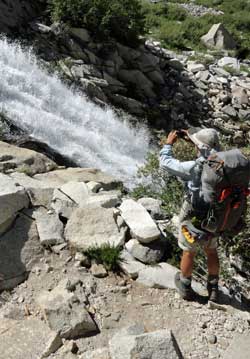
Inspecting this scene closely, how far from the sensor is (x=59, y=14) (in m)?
15.0

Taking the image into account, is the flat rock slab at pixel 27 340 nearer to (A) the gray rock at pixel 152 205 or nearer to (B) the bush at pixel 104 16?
(A) the gray rock at pixel 152 205

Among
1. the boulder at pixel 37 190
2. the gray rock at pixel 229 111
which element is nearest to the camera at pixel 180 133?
the boulder at pixel 37 190

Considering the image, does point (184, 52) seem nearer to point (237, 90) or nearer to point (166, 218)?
point (237, 90)

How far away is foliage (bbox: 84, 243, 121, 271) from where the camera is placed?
5406 millimetres

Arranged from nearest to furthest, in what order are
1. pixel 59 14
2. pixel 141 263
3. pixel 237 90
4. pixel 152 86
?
1. pixel 141 263
2. pixel 59 14
3. pixel 152 86
4. pixel 237 90

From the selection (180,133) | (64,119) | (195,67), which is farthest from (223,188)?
(195,67)

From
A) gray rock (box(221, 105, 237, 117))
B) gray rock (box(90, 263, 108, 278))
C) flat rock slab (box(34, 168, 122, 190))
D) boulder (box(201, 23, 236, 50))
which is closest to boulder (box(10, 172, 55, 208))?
flat rock slab (box(34, 168, 122, 190))

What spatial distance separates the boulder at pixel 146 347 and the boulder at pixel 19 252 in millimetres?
1525

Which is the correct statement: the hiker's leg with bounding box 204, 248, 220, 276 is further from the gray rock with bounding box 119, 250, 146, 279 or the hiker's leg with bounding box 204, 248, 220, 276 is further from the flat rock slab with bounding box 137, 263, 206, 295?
the gray rock with bounding box 119, 250, 146, 279

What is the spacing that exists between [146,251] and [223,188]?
1557mm

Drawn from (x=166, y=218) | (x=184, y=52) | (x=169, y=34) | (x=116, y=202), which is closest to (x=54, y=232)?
(x=116, y=202)

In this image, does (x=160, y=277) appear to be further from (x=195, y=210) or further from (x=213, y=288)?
(x=195, y=210)

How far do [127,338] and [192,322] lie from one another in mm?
947

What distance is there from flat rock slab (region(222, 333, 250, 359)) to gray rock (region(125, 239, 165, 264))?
126cm
